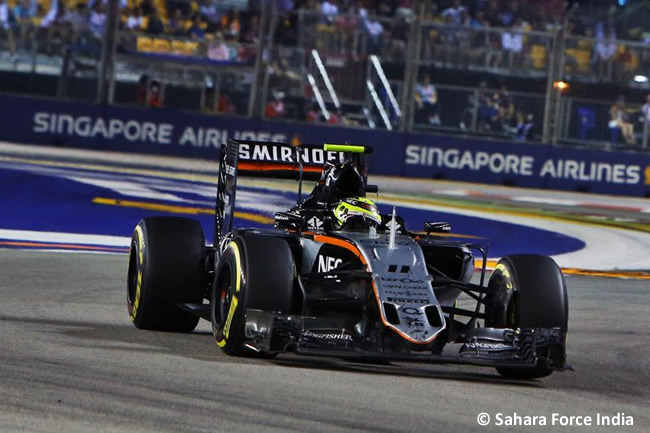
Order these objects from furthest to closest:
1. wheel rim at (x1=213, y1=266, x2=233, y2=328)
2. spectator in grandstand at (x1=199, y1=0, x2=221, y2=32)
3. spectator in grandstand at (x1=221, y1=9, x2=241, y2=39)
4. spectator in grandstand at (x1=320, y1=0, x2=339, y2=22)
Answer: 1. spectator in grandstand at (x1=320, y1=0, x2=339, y2=22)
2. spectator in grandstand at (x1=199, y1=0, x2=221, y2=32)
3. spectator in grandstand at (x1=221, y1=9, x2=241, y2=39)
4. wheel rim at (x1=213, y1=266, x2=233, y2=328)

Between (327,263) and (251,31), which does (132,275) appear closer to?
(327,263)

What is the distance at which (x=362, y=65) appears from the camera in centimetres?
2533

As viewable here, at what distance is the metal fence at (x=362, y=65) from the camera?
2536cm

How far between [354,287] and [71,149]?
18752 millimetres

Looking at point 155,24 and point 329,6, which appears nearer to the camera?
point 155,24

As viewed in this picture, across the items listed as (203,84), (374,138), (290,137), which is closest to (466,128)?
(374,138)

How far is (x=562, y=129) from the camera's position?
84.6 ft

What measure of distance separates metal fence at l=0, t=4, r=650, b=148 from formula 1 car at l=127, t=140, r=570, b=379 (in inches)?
627

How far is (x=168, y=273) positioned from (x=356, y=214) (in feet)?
4.35

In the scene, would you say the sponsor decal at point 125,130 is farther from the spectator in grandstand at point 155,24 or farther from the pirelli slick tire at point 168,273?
the pirelli slick tire at point 168,273

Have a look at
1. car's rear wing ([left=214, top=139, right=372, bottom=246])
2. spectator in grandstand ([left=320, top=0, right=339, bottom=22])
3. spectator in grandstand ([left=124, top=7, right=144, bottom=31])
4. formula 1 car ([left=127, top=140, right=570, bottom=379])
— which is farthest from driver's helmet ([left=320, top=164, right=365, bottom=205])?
spectator in grandstand ([left=320, top=0, right=339, bottom=22])

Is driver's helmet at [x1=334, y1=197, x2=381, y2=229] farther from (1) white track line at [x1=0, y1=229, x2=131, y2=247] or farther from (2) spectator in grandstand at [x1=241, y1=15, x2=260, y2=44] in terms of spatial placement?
(2) spectator in grandstand at [x1=241, y1=15, x2=260, y2=44]

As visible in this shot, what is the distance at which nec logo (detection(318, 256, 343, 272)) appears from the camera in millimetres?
8445

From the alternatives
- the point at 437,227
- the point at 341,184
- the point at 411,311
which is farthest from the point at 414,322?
the point at 341,184
